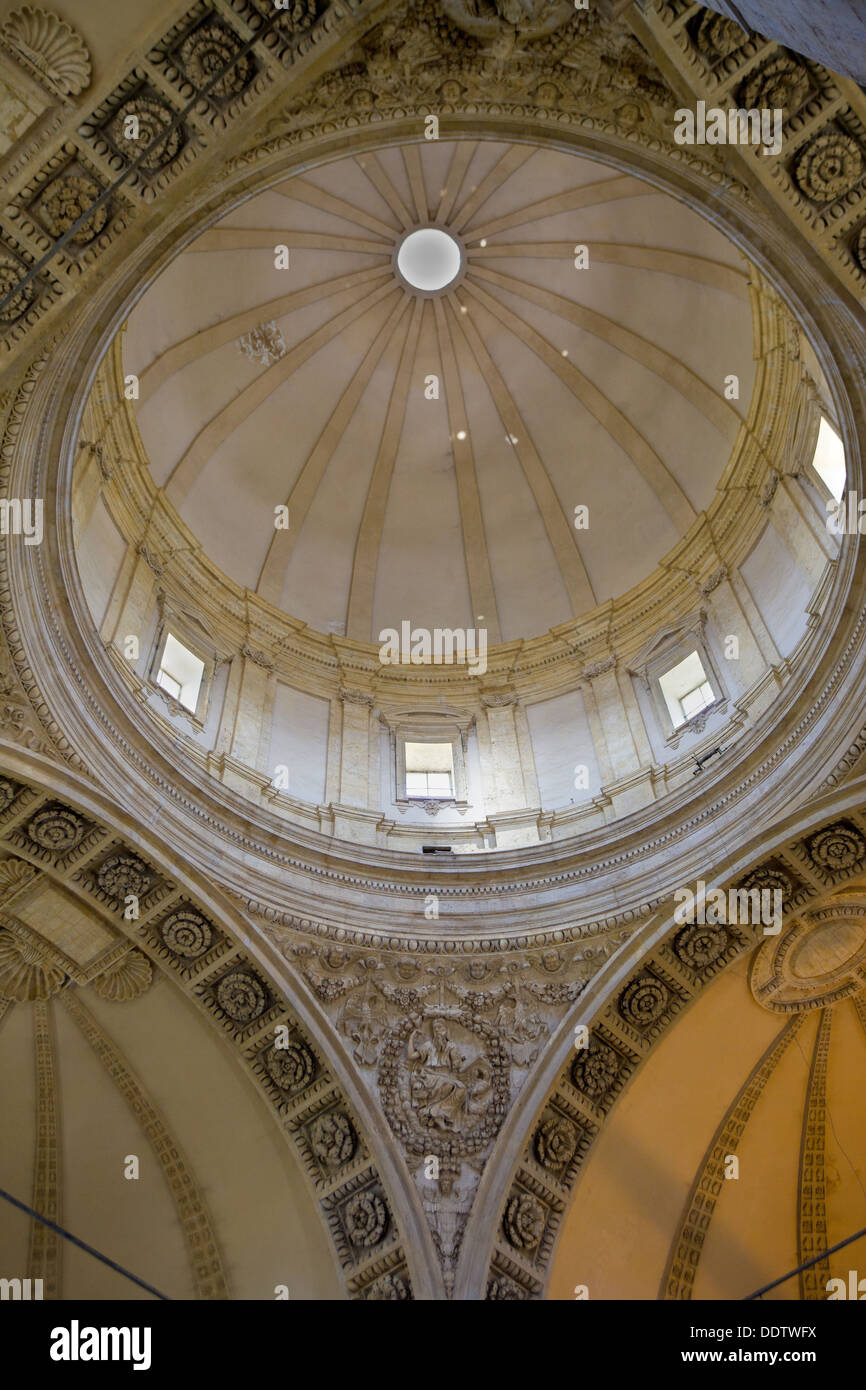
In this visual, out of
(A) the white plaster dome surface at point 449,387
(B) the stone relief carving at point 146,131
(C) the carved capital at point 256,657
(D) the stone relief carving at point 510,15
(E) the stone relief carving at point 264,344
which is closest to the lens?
(B) the stone relief carving at point 146,131

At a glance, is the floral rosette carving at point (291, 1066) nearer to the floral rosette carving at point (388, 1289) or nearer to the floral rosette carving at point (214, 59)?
the floral rosette carving at point (388, 1289)

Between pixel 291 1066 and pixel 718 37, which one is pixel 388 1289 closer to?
pixel 291 1066

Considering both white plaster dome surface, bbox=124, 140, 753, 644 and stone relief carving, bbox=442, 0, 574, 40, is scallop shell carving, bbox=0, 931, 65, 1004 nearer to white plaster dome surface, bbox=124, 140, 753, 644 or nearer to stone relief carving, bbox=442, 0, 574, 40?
white plaster dome surface, bbox=124, 140, 753, 644

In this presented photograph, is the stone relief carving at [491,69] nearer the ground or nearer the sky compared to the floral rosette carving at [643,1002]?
nearer the sky

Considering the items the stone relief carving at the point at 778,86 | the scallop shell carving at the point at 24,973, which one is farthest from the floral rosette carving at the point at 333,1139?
the stone relief carving at the point at 778,86

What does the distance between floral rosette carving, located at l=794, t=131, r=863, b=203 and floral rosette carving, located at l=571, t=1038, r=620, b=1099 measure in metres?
9.21

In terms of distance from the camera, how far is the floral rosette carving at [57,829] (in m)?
12.7

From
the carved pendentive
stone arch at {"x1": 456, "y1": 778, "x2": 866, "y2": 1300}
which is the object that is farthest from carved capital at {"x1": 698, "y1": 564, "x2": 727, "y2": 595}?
the carved pendentive

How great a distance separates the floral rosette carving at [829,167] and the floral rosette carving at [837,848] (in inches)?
263

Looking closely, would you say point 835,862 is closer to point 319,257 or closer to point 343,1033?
point 343,1033

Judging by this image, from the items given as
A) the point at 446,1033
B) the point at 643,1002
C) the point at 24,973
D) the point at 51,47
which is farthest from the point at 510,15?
the point at 24,973

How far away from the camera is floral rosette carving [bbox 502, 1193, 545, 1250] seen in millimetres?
12836

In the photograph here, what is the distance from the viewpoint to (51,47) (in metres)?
8.91

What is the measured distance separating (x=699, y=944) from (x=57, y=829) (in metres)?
7.42
